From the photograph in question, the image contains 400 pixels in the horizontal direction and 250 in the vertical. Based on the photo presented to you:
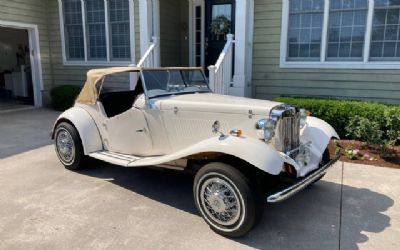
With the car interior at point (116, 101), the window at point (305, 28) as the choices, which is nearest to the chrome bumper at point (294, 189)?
the car interior at point (116, 101)

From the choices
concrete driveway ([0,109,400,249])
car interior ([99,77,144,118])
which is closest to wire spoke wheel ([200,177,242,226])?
concrete driveway ([0,109,400,249])

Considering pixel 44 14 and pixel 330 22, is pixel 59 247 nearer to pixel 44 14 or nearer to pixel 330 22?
pixel 330 22

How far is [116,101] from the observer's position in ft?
16.8

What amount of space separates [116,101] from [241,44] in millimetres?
4232

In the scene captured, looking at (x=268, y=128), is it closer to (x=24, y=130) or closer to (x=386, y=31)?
(x=386, y=31)

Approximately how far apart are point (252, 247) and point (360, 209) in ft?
5.16

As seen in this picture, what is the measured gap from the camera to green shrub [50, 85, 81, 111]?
10.4m

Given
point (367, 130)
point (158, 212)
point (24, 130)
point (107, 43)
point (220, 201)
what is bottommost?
point (158, 212)

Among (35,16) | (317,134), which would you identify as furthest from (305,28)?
(35,16)

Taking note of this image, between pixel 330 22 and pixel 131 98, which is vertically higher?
pixel 330 22

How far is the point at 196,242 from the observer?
10.6 feet

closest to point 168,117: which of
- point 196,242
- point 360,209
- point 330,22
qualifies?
point 196,242

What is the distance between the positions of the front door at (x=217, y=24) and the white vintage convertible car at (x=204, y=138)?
5.58 m

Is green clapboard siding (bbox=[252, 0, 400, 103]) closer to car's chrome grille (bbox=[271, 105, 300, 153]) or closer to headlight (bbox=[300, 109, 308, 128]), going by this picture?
headlight (bbox=[300, 109, 308, 128])
